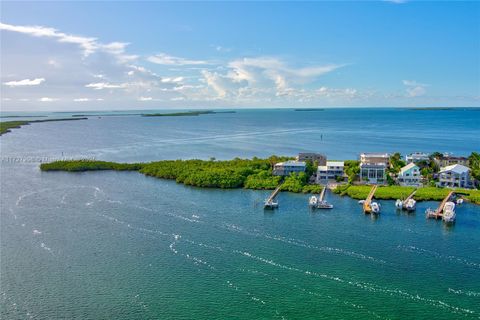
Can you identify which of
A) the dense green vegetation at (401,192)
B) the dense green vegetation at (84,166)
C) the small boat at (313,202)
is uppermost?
the dense green vegetation at (84,166)

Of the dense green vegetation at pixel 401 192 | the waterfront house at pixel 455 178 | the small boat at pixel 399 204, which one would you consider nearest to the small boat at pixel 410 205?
the small boat at pixel 399 204

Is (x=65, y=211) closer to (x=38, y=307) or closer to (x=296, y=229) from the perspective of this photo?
(x=38, y=307)

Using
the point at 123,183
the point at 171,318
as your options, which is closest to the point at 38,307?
the point at 171,318

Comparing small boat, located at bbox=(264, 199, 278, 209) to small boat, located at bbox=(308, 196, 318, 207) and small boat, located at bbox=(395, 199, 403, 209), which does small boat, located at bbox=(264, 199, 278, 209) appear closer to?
small boat, located at bbox=(308, 196, 318, 207)

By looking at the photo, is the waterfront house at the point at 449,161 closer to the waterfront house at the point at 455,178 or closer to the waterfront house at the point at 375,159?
the waterfront house at the point at 375,159

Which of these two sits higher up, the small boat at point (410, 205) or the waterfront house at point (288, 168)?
the waterfront house at point (288, 168)

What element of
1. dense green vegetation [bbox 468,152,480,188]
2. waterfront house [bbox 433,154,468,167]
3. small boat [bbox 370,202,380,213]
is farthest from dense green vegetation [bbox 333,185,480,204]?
waterfront house [bbox 433,154,468,167]

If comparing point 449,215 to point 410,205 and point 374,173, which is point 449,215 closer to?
point 410,205

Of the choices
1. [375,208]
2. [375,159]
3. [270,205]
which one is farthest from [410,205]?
[375,159]
